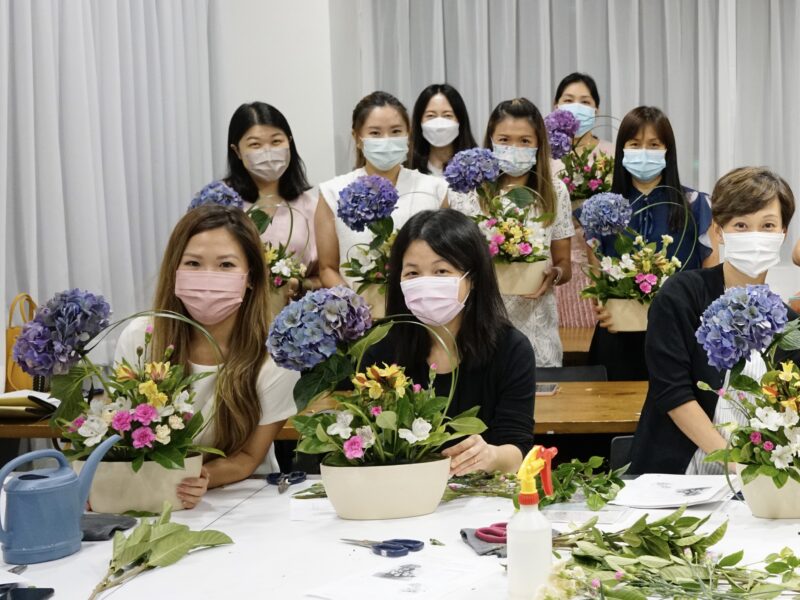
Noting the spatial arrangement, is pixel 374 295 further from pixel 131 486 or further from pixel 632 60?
pixel 632 60

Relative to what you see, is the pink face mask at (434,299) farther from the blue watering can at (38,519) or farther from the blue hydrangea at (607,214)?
the blue hydrangea at (607,214)

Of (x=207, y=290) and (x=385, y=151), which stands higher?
(x=385, y=151)

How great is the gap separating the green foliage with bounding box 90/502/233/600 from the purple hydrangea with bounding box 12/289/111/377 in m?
0.43

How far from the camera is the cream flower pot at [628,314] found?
144 inches

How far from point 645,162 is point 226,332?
1.92 m

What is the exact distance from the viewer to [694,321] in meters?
2.78

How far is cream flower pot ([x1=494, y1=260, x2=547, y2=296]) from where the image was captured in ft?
11.9

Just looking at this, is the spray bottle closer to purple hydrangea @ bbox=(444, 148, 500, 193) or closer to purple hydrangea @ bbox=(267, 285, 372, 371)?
purple hydrangea @ bbox=(267, 285, 372, 371)

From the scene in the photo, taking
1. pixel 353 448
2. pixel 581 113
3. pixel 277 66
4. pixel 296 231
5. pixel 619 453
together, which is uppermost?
pixel 277 66

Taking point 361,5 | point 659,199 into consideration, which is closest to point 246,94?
point 361,5

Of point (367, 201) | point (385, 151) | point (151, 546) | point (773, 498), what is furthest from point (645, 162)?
point (151, 546)

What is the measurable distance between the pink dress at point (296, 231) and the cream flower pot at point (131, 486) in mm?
1981

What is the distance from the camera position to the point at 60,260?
4.12m

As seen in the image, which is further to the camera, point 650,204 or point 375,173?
point 375,173
